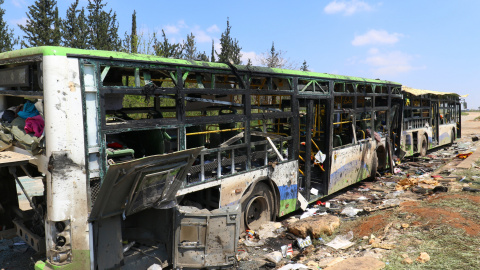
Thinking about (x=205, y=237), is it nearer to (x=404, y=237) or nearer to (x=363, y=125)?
(x=404, y=237)

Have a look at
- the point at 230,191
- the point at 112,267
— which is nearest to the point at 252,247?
the point at 230,191

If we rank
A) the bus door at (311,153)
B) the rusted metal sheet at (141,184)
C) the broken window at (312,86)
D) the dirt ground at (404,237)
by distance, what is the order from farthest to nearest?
the bus door at (311,153)
the broken window at (312,86)
the dirt ground at (404,237)
the rusted metal sheet at (141,184)

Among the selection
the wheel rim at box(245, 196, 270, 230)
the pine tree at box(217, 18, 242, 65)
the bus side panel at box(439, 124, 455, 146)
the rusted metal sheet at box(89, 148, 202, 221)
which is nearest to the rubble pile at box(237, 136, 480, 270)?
the wheel rim at box(245, 196, 270, 230)

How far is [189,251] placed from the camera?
4.34 m

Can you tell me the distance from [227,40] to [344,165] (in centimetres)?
2115

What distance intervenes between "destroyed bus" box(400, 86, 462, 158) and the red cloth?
10.6 meters

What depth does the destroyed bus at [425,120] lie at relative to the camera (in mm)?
11519

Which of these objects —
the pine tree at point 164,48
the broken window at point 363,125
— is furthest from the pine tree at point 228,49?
the broken window at point 363,125

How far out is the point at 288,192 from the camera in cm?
631

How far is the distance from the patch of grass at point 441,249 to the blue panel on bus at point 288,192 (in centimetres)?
209

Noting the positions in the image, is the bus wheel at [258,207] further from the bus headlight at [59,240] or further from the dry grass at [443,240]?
the bus headlight at [59,240]

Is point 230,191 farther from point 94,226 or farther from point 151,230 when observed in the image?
point 94,226

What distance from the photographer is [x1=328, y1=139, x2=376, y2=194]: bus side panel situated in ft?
24.9

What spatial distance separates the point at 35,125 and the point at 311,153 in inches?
225
